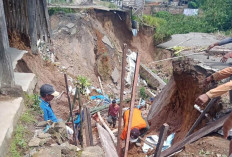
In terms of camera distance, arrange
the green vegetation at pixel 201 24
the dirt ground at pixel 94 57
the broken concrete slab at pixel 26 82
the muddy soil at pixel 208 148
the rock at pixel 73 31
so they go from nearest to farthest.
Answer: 1. the muddy soil at pixel 208 148
2. the broken concrete slab at pixel 26 82
3. the dirt ground at pixel 94 57
4. the rock at pixel 73 31
5. the green vegetation at pixel 201 24

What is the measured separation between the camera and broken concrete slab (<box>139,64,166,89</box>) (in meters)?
12.9

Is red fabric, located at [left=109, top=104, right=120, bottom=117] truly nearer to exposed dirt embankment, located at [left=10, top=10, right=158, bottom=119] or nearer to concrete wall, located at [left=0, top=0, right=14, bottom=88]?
exposed dirt embankment, located at [left=10, top=10, right=158, bottom=119]

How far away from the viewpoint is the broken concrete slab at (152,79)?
12.9m

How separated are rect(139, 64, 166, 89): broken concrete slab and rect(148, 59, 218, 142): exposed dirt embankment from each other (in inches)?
235

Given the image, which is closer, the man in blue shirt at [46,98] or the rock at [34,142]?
the rock at [34,142]

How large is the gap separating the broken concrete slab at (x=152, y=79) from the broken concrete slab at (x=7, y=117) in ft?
32.3

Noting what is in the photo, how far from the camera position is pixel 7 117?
11.3 feet

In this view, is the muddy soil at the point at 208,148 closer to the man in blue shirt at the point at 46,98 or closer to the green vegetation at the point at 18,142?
the man in blue shirt at the point at 46,98

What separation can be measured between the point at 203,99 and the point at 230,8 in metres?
16.3

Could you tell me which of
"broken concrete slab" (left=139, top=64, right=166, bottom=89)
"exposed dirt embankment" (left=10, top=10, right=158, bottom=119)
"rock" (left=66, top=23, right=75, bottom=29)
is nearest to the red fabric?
"exposed dirt embankment" (left=10, top=10, right=158, bottom=119)

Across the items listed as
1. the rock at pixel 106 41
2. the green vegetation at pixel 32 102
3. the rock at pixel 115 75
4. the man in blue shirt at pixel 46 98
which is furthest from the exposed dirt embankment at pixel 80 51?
the man in blue shirt at pixel 46 98

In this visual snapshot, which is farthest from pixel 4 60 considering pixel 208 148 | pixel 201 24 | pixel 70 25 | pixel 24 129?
pixel 201 24

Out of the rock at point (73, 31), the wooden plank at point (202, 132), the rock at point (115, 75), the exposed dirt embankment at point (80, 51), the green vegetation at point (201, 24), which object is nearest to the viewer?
the wooden plank at point (202, 132)

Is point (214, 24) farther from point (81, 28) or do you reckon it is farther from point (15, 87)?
point (15, 87)
